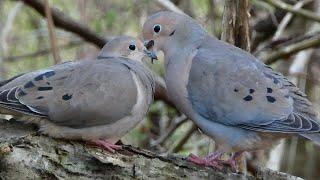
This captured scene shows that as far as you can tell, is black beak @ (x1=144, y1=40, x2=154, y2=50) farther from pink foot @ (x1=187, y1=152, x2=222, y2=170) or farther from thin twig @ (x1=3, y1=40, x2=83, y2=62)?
thin twig @ (x1=3, y1=40, x2=83, y2=62)

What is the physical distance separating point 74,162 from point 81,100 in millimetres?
346

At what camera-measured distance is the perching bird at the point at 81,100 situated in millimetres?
3391

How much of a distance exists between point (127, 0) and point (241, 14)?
109 inches

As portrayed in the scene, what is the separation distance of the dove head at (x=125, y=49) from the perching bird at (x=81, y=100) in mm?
290

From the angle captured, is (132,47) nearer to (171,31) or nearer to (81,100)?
(171,31)

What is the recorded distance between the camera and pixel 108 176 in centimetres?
330

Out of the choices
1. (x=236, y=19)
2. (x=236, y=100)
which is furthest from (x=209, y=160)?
(x=236, y=19)

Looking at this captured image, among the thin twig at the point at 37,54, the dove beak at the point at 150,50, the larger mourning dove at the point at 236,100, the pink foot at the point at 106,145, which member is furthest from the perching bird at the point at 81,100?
the thin twig at the point at 37,54

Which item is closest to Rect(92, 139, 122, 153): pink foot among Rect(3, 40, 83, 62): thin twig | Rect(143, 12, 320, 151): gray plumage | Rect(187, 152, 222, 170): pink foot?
Rect(187, 152, 222, 170): pink foot

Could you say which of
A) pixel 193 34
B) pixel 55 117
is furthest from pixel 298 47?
pixel 55 117

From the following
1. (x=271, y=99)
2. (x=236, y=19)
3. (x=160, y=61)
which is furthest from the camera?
(x=160, y=61)

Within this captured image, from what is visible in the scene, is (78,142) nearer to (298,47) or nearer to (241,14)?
(241,14)

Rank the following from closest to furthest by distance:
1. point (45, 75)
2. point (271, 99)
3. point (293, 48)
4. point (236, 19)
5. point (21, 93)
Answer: point (21, 93) < point (45, 75) < point (271, 99) < point (236, 19) < point (293, 48)

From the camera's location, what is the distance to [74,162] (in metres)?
3.27
